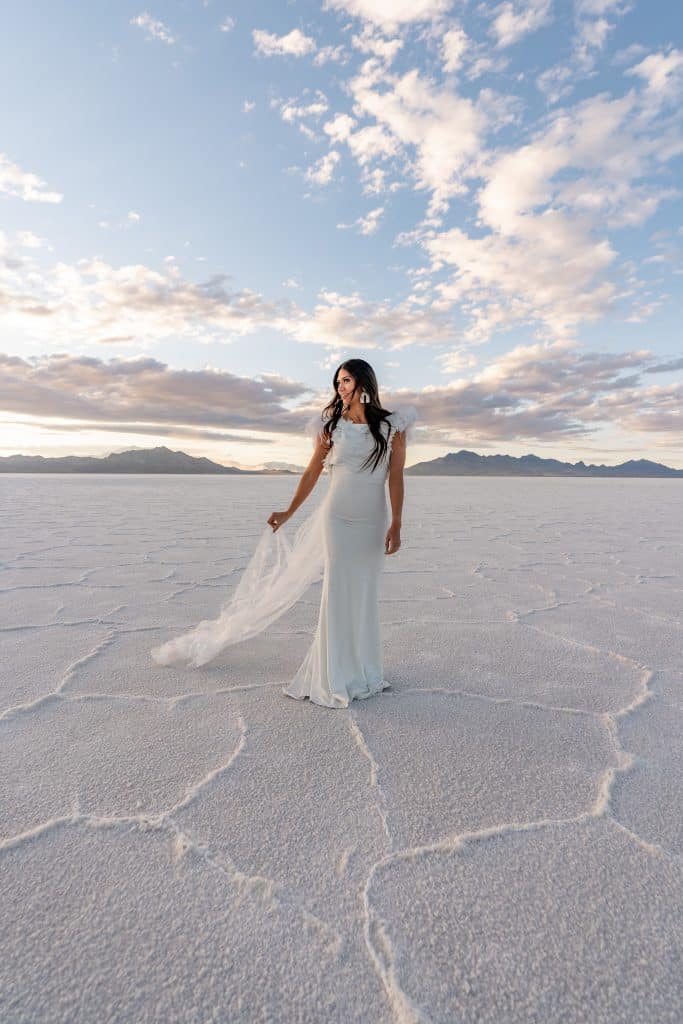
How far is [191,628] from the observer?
2918mm

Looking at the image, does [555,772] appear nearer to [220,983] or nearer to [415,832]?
[415,832]

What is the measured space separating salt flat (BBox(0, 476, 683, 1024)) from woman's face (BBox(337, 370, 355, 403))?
1.11m

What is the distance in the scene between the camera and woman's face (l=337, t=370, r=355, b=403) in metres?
2.01

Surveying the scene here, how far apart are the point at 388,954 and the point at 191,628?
2131mm

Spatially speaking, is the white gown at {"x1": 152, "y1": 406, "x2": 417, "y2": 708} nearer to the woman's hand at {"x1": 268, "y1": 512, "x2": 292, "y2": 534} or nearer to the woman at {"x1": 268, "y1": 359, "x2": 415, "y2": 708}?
the woman at {"x1": 268, "y1": 359, "x2": 415, "y2": 708}

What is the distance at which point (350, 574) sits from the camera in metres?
2.11

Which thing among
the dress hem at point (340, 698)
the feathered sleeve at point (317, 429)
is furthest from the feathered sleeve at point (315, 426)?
the dress hem at point (340, 698)

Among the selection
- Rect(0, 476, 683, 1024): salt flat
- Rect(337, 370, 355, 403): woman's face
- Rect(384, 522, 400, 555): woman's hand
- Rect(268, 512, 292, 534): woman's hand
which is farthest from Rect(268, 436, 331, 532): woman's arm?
Rect(0, 476, 683, 1024): salt flat

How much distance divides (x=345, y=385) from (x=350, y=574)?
697mm

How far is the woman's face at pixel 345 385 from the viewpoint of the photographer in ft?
6.59

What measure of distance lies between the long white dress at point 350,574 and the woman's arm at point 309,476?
0.04 meters

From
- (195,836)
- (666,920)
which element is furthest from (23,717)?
(666,920)

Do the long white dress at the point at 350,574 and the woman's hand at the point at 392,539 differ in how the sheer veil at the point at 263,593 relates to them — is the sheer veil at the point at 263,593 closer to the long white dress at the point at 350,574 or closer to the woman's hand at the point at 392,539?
the long white dress at the point at 350,574

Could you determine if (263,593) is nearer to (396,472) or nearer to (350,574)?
(350,574)
